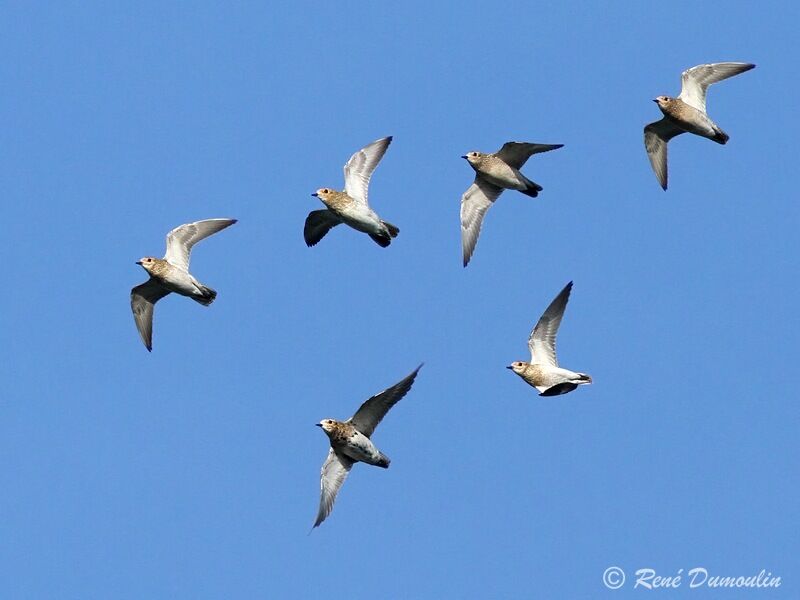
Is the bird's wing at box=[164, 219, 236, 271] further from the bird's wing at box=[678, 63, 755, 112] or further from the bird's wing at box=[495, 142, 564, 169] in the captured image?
the bird's wing at box=[678, 63, 755, 112]

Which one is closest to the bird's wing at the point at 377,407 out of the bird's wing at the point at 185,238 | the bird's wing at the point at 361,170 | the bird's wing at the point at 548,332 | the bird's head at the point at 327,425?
the bird's head at the point at 327,425

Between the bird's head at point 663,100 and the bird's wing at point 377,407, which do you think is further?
the bird's head at point 663,100

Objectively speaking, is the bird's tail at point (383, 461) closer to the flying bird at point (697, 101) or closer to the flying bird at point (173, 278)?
the flying bird at point (173, 278)

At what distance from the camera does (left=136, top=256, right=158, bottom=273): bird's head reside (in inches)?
1238

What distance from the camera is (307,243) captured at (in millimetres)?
33906

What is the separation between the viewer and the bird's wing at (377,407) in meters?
27.3

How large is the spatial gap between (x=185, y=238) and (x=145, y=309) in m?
2.13

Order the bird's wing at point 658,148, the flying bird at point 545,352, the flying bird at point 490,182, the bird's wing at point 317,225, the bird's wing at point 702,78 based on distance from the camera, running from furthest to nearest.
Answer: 1. the bird's wing at point 658,148
2. the bird's wing at point 317,225
3. the bird's wing at point 702,78
4. the flying bird at point 490,182
5. the flying bird at point 545,352

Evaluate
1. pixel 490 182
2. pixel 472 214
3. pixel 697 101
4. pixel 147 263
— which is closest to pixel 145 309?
pixel 147 263

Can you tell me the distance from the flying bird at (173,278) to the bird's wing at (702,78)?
10.2 metres

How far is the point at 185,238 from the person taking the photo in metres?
32.1

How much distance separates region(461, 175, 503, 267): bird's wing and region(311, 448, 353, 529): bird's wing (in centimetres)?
675

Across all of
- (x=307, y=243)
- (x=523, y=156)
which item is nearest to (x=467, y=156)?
(x=523, y=156)

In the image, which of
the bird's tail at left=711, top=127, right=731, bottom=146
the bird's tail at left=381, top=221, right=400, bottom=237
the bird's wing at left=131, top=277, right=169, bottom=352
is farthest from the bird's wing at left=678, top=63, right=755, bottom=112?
the bird's wing at left=131, top=277, right=169, bottom=352
